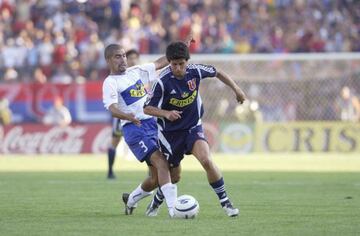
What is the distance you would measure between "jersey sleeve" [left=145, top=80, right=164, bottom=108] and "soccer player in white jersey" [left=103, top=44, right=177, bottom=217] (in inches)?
12.3

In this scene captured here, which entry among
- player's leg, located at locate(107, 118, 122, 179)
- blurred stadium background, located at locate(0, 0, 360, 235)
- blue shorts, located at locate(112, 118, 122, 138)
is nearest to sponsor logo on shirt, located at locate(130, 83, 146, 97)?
blurred stadium background, located at locate(0, 0, 360, 235)

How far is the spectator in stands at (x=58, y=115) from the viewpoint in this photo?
93.5 ft

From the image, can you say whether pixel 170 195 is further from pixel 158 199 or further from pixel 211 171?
pixel 211 171

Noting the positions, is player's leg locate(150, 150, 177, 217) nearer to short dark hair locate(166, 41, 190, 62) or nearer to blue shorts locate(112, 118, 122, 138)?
short dark hair locate(166, 41, 190, 62)

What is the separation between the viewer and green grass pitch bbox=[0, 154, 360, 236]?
9.86m

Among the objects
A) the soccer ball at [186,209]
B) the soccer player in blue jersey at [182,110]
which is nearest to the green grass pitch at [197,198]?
the soccer ball at [186,209]

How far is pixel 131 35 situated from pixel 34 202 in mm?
18705

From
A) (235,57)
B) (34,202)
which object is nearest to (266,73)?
(235,57)

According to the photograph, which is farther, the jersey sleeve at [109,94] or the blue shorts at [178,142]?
the jersey sleeve at [109,94]

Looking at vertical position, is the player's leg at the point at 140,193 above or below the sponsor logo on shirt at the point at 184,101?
below

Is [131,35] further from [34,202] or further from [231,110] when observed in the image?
[34,202]

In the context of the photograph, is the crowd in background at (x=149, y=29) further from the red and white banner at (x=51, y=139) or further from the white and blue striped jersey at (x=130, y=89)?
the white and blue striped jersey at (x=130, y=89)

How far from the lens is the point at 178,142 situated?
11164mm

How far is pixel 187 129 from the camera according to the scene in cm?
1116
